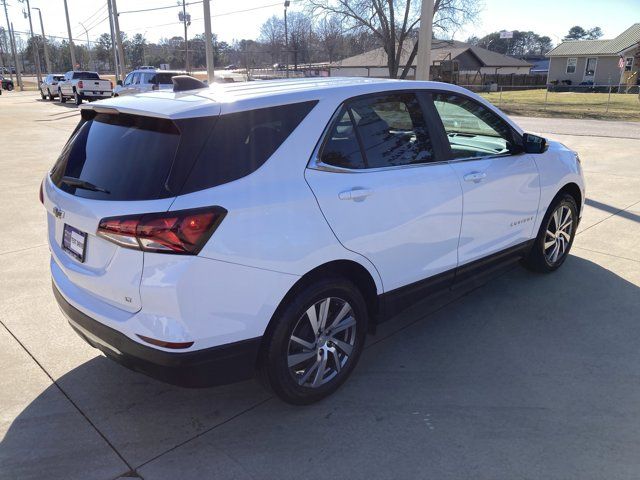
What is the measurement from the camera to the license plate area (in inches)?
107

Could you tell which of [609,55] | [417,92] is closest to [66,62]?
[609,55]

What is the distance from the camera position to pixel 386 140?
3342mm

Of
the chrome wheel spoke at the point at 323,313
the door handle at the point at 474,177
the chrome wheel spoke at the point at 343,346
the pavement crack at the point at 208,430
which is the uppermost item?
the door handle at the point at 474,177

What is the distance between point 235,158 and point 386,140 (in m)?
1.15

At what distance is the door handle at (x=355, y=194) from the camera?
9.49 ft

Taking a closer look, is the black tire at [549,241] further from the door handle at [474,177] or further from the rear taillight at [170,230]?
the rear taillight at [170,230]

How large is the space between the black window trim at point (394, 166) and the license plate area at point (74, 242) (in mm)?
1233

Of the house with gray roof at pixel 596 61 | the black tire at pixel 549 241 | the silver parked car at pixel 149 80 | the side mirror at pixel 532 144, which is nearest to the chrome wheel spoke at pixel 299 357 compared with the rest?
the side mirror at pixel 532 144

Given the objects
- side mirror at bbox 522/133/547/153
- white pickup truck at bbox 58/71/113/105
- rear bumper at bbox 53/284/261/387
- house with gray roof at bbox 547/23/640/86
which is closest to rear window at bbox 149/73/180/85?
white pickup truck at bbox 58/71/113/105

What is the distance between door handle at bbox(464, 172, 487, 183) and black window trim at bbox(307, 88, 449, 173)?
190mm

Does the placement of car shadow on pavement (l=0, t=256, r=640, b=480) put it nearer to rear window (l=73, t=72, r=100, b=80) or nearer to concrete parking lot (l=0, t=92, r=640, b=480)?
concrete parking lot (l=0, t=92, r=640, b=480)

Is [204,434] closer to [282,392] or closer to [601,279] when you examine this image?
[282,392]

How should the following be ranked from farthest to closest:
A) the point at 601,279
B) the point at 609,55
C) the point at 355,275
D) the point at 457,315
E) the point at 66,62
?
the point at 66,62 → the point at 609,55 → the point at 601,279 → the point at 457,315 → the point at 355,275


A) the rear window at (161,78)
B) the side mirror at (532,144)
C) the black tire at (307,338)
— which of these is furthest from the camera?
the rear window at (161,78)
